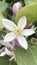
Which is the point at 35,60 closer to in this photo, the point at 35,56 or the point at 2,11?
the point at 35,56

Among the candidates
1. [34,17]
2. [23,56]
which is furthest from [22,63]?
[34,17]

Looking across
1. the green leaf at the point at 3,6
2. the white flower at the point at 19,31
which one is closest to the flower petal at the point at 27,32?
the white flower at the point at 19,31

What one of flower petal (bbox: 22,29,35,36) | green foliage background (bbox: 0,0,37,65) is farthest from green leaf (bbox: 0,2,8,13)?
flower petal (bbox: 22,29,35,36)

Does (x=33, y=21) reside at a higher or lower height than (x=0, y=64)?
higher

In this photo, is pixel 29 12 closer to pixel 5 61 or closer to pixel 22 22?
pixel 22 22

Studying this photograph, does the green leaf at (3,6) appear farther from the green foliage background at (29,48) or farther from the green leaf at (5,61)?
the green leaf at (5,61)

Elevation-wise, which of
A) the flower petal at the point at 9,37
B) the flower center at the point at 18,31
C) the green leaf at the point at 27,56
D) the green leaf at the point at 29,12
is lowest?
the green leaf at the point at 27,56
